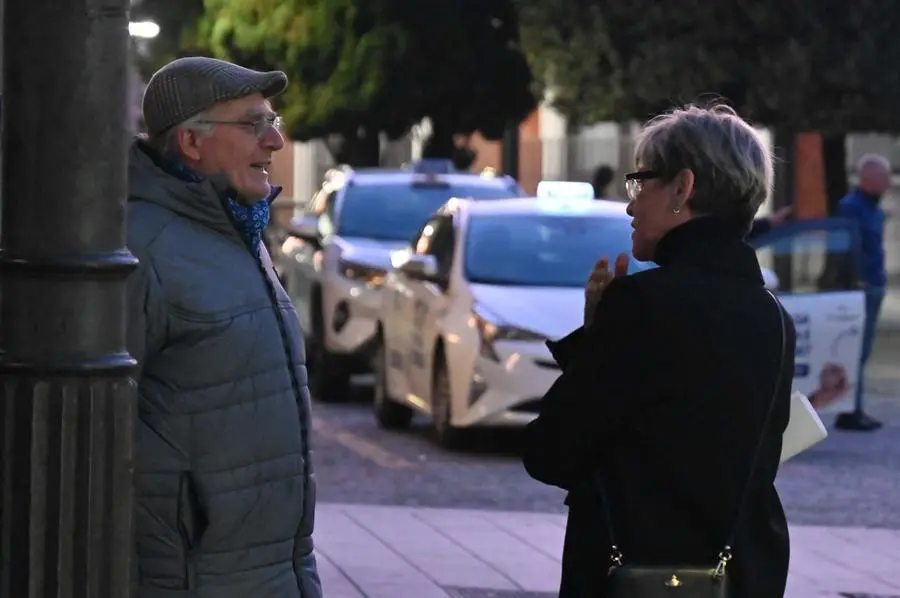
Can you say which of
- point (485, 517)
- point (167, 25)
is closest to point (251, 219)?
point (485, 517)

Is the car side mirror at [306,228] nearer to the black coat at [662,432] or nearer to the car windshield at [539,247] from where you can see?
the car windshield at [539,247]

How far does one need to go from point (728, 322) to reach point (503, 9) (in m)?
28.6

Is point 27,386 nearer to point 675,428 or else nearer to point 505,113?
point 675,428

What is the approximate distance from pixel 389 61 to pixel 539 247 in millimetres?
17985

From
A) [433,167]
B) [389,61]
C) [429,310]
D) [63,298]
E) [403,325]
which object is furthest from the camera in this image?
[389,61]

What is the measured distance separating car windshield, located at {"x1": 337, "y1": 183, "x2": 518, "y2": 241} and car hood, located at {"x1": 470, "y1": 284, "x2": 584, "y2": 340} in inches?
168

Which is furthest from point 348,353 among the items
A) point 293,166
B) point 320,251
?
point 293,166

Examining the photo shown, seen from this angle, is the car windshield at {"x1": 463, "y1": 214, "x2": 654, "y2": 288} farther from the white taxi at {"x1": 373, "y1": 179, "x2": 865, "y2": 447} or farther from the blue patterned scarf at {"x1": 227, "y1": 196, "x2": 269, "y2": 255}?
the blue patterned scarf at {"x1": 227, "y1": 196, "x2": 269, "y2": 255}

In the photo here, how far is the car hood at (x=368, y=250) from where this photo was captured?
54.9 feet

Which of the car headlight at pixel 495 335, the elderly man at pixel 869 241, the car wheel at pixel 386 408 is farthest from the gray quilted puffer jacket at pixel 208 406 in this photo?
the elderly man at pixel 869 241

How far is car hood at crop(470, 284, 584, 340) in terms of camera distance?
12883 mm

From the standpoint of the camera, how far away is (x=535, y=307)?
42.8ft

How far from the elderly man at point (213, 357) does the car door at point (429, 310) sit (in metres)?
9.54

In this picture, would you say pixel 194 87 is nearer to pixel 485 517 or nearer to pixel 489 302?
pixel 485 517
